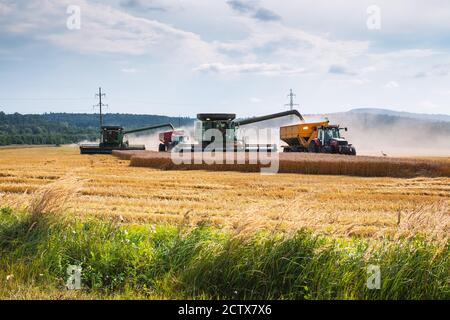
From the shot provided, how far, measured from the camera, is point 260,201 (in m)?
15.2

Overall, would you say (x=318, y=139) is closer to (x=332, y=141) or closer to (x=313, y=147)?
(x=313, y=147)

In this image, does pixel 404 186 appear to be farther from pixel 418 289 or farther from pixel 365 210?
pixel 418 289

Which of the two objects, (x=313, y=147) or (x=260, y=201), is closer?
(x=260, y=201)

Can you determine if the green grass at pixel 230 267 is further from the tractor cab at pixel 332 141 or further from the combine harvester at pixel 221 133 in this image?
the combine harvester at pixel 221 133

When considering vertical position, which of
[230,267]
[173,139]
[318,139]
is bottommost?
[230,267]

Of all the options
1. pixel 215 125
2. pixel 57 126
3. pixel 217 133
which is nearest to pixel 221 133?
pixel 217 133

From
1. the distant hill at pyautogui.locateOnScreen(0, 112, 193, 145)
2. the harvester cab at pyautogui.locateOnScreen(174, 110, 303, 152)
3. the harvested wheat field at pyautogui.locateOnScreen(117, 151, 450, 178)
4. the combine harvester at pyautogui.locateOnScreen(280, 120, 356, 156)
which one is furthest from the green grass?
the distant hill at pyautogui.locateOnScreen(0, 112, 193, 145)

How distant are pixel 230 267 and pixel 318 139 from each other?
27671mm

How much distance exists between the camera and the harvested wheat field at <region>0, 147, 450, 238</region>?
23.7 feet

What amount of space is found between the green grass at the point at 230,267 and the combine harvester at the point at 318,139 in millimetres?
25141

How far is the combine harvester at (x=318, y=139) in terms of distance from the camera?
3225 centimetres

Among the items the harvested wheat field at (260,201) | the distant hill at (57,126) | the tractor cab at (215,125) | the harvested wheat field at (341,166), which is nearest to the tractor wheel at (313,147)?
the tractor cab at (215,125)

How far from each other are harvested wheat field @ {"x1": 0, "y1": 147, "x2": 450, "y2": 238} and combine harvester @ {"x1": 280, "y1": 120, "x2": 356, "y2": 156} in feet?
22.4
